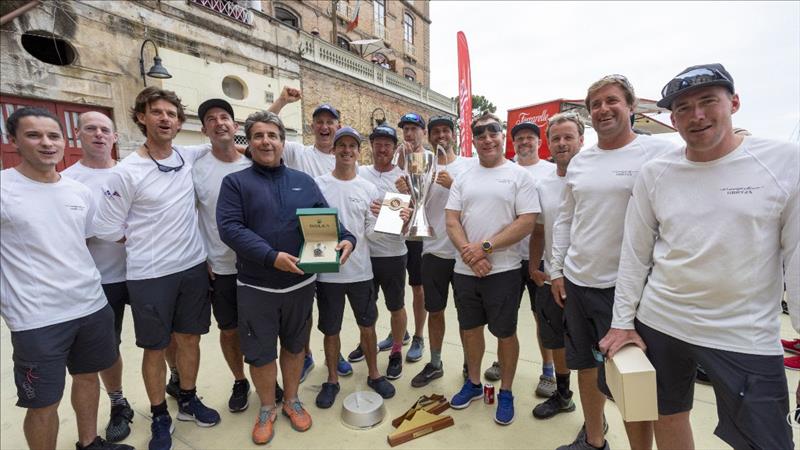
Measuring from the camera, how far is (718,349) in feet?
4.72

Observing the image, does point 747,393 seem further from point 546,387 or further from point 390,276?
point 390,276

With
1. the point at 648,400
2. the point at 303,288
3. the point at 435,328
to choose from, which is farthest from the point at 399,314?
the point at 648,400

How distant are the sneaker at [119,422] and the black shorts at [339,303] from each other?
144 centimetres

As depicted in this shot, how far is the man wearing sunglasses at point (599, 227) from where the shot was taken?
74.5 inches

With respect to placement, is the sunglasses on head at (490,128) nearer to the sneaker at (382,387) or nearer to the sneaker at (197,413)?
the sneaker at (382,387)

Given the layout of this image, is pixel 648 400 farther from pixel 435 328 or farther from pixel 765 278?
pixel 435 328

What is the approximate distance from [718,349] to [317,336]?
11.5 feet

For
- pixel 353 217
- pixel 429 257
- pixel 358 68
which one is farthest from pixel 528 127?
pixel 358 68

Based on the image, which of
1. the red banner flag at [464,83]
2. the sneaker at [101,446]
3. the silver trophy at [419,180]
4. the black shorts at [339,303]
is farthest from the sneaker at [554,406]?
the red banner flag at [464,83]

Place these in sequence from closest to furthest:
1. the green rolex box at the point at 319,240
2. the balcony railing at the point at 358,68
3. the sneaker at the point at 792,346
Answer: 1. the green rolex box at the point at 319,240
2. the sneaker at the point at 792,346
3. the balcony railing at the point at 358,68

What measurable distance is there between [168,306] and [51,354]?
590mm

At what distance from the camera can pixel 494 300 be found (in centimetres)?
254

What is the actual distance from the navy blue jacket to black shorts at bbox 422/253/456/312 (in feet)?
3.74

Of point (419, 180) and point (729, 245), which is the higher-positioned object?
point (419, 180)
